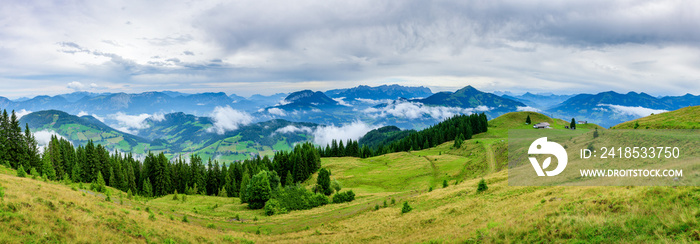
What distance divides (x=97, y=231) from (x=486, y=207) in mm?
33211

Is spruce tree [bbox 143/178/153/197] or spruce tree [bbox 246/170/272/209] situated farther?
spruce tree [bbox 143/178/153/197]

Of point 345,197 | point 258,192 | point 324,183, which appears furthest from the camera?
point 324,183

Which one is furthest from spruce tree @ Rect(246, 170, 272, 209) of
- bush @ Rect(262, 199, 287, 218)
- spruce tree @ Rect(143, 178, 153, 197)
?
spruce tree @ Rect(143, 178, 153, 197)

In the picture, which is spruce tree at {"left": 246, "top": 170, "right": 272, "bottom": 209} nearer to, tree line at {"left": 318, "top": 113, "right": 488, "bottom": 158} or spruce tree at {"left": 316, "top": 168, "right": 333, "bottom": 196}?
spruce tree at {"left": 316, "top": 168, "right": 333, "bottom": 196}

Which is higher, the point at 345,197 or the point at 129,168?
the point at 129,168

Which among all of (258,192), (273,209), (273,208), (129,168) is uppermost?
(129,168)

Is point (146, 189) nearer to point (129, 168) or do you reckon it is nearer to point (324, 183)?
point (129, 168)

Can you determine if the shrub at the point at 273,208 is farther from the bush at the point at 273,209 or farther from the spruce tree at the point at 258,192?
the spruce tree at the point at 258,192

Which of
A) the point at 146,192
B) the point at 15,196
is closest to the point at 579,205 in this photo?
the point at 15,196

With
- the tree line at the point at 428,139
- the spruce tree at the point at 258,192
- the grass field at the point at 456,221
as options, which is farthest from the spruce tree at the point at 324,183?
the tree line at the point at 428,139

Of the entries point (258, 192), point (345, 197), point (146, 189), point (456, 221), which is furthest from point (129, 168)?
point (456, 221)

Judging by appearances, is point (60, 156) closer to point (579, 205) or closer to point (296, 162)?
point (296, 162)

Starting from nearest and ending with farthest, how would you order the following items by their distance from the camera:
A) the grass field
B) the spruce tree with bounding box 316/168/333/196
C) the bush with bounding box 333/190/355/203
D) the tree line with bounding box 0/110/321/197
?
the grass field, the bush with bounding box 333/190/355/203, the spruce tree with bounding box 316/168/333/196, the tree line with bounding box 0/110/321/197

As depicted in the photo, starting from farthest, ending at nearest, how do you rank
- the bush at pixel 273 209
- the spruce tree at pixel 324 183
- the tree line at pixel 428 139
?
the tree line at pixel 428 139 < the spruce tree at pixel 324 183 < the bush at pixel 273 209
